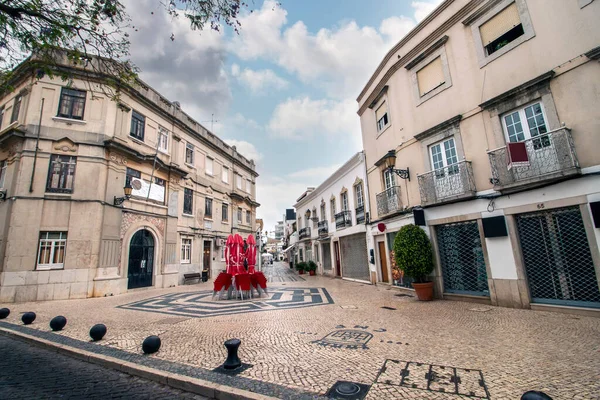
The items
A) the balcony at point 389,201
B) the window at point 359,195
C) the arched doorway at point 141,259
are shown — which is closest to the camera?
the balcony at point 389,201

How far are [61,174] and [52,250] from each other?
137 inches

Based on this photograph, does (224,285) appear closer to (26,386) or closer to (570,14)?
(26,386)

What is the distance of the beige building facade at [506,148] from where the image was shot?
21.9ft

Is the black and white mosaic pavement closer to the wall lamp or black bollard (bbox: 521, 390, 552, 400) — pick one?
the wall lamp

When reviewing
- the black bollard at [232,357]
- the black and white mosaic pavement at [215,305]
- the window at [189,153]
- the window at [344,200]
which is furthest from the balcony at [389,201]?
the window at [189,153]

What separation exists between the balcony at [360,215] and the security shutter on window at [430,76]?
731 centimetres

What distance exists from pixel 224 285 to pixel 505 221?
10335mm

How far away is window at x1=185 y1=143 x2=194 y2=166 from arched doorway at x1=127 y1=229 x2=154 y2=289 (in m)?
6.42

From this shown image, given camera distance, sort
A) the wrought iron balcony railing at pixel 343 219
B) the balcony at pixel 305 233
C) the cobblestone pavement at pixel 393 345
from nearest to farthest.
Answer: the cobblestone pavement at pixel 393 345, the wrought iron balcony railing at pixel 343 219, the balcony at pixel 305 233

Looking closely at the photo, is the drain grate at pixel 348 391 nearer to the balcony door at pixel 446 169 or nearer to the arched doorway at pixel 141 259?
the balcony door at pixel 446 169

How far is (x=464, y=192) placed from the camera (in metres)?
8.88

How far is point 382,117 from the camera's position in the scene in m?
13.9

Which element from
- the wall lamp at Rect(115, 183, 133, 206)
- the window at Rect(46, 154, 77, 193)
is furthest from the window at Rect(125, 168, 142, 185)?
the window at Rect(46, 154, 77, 193)

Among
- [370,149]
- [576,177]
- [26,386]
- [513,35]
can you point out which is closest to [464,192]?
[576,177]
